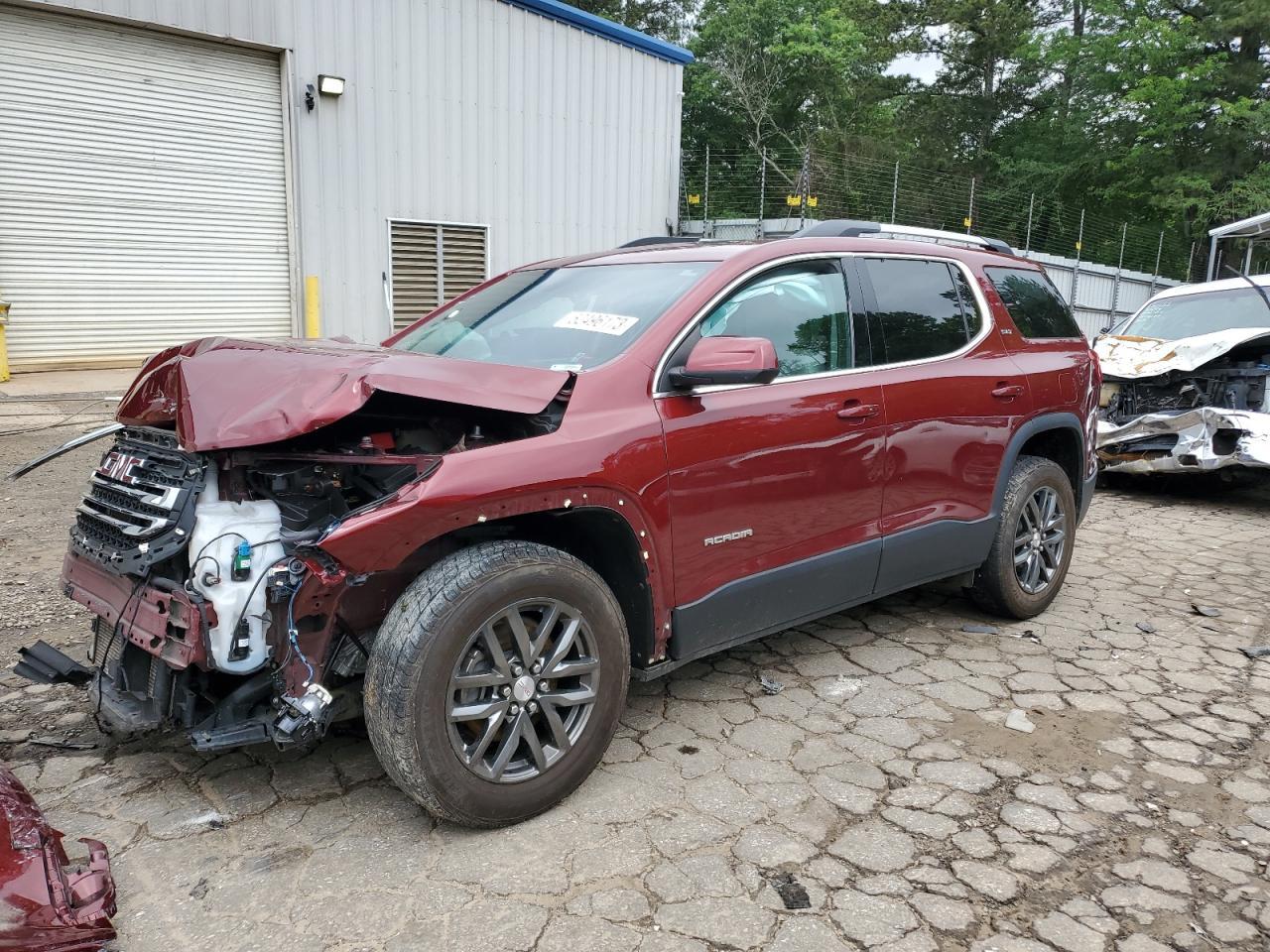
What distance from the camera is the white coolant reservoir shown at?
2502mm

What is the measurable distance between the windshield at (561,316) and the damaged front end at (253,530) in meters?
0.40

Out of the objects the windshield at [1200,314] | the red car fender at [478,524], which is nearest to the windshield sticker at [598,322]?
the red car fender at [478,524]

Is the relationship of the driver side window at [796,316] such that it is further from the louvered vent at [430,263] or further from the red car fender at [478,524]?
the louvered vent at [430,263]

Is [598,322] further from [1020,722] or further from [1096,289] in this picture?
[1096,289]

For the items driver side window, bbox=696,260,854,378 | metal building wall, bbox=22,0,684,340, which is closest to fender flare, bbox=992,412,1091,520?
driver side window, bbox=696,260,854,378

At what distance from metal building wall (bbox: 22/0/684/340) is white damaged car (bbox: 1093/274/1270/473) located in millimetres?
7997

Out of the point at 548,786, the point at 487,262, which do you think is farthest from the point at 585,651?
the point at 487,262

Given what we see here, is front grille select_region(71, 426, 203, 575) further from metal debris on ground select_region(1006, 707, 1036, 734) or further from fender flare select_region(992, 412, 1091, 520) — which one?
fender flare select_region(992, 412, 1091, 520)

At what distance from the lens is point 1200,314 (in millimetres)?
8297

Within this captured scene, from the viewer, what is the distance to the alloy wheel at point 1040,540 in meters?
4.55

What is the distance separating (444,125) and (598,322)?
32.5ft

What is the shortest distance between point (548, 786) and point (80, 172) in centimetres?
1007

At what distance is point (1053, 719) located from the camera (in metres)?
3.56

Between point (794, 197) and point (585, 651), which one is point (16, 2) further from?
point (794, 197)
